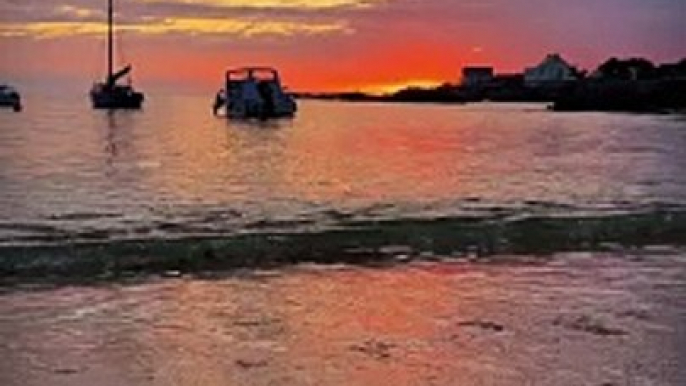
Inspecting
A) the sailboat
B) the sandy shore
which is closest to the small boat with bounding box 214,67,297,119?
the sailboat

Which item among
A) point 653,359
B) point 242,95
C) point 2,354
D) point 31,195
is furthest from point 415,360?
point 242,95

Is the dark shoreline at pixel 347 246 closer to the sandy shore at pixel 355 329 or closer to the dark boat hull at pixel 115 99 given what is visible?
the sandy shore at pixel 355 329

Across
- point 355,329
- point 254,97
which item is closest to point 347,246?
point 355,329

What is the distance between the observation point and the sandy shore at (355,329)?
928 cm

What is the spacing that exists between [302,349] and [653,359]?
269 centimetres

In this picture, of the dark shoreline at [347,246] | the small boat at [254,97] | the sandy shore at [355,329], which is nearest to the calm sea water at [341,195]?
the dark shoreline at [347,246]

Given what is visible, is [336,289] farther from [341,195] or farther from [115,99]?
[115,99]

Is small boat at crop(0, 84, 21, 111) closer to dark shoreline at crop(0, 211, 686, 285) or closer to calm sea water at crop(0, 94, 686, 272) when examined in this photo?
calm sea water at crop(0, 94, 686, 272)

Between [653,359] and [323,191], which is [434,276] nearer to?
[653,359]

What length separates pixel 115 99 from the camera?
13662 centimetres

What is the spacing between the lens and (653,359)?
384 inches

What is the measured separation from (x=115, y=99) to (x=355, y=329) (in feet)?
421

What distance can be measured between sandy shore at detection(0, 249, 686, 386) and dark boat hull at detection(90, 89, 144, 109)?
406 ft

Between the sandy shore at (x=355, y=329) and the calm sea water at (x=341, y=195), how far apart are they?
3.63 m
